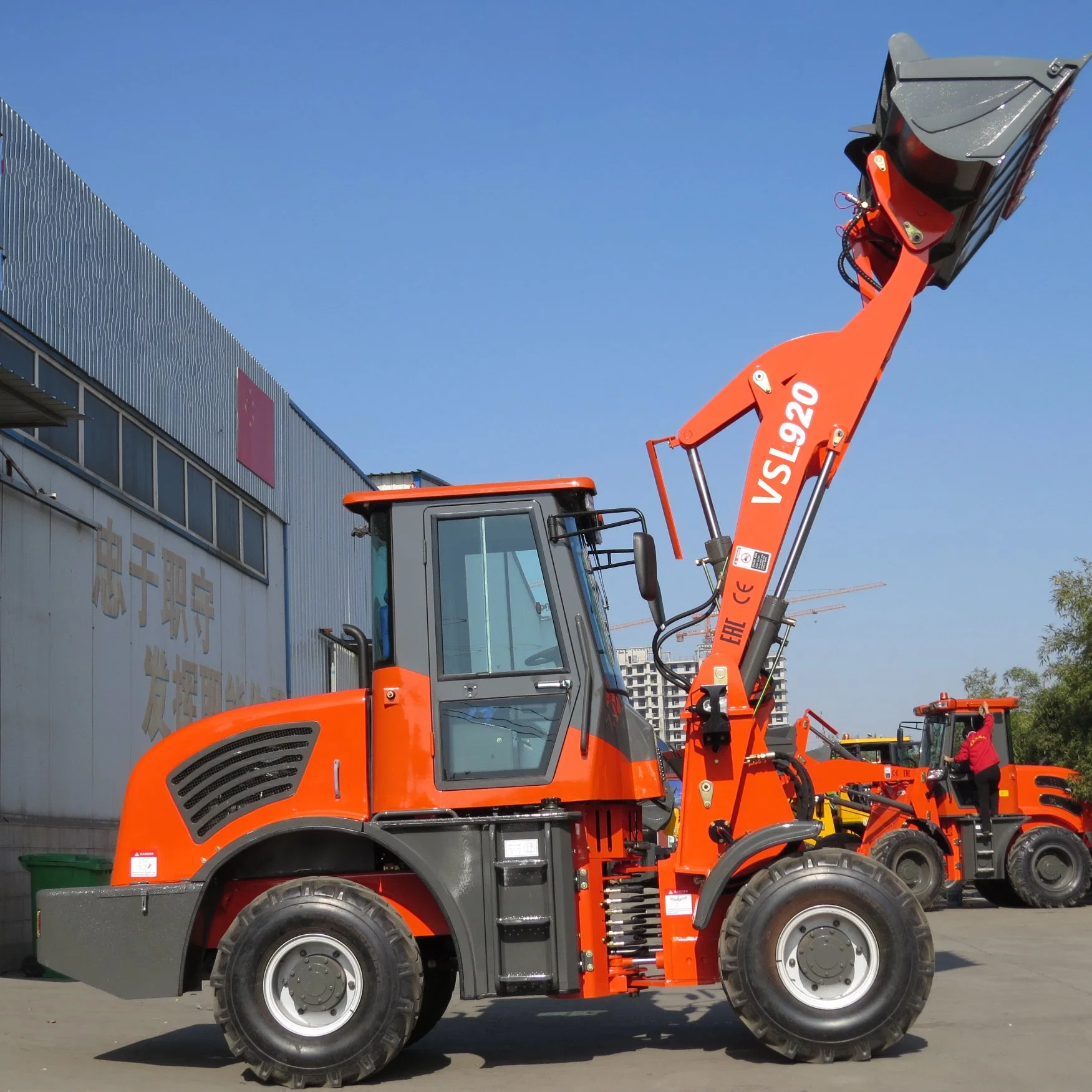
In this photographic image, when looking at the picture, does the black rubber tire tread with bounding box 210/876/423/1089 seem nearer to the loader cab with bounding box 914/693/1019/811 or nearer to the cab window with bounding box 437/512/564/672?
the cab window with bounding box 437/512/564/672

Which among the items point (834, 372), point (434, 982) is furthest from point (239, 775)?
point (834, 372)

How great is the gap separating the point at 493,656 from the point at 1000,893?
1405 centimetres

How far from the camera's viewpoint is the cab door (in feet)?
25.1

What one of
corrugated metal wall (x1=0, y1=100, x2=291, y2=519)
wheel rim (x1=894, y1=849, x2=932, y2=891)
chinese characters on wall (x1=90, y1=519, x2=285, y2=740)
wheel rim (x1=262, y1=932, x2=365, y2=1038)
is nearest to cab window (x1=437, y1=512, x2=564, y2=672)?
wheel rim (x1=262, y1=932, x2=365, y2=1038)

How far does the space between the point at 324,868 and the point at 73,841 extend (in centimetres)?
748

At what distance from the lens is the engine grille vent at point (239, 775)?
7.89 m

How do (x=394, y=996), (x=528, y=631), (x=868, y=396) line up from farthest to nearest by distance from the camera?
(x=868, y=396), (x=528, y=631), (x=394, y=996)

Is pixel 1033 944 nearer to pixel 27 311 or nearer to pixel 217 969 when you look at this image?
pixel 217 969

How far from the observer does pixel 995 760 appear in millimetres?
18781

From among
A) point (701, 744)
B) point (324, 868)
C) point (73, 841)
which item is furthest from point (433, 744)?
point (73, 841)

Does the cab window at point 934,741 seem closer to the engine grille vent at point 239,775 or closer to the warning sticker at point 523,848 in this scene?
the warning sticker at point 523,848

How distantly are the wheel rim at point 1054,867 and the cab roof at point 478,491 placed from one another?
13.4 m

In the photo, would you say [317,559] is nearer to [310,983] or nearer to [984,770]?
[984,770]

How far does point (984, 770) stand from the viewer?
18578mm
